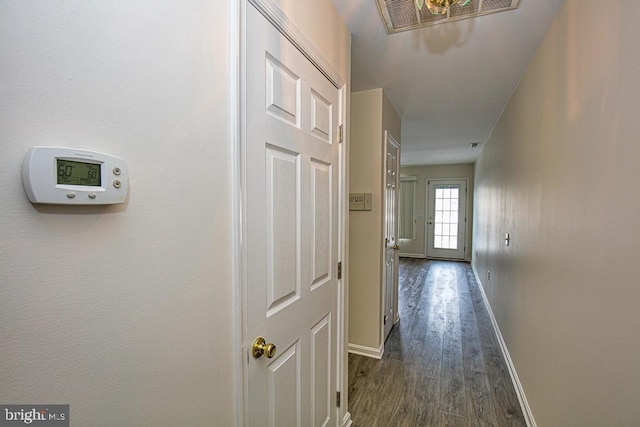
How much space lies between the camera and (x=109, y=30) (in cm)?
57

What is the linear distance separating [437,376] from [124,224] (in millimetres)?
2601

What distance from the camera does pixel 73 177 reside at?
504mm

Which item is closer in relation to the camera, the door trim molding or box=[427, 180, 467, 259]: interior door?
the door trim molding

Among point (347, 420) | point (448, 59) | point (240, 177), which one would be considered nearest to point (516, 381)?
point (347, 420)

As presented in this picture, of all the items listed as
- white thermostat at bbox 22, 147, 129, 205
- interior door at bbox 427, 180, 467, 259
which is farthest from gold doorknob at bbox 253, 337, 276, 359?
interior door at bbox 427, 180, 467, 259

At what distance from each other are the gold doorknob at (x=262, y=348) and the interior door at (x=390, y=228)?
1.95m

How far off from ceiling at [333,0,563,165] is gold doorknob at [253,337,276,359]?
64.0 inches

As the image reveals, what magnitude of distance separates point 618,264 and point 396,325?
2688 millimetres

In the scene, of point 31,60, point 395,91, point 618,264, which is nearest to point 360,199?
point 395,91

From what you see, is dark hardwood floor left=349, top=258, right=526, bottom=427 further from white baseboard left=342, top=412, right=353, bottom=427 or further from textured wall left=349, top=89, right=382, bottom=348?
textured wall left=349, top=89, right=382, bottom=348

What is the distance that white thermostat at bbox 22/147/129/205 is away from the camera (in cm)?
45

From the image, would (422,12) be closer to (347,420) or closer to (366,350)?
(347,420)

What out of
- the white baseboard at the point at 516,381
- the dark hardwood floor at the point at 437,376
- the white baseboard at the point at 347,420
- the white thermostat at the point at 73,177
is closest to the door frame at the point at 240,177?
the white thermostat at the point at 73,177

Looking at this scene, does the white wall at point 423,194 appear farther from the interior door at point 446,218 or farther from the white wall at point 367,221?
the white wall at point 367,221
